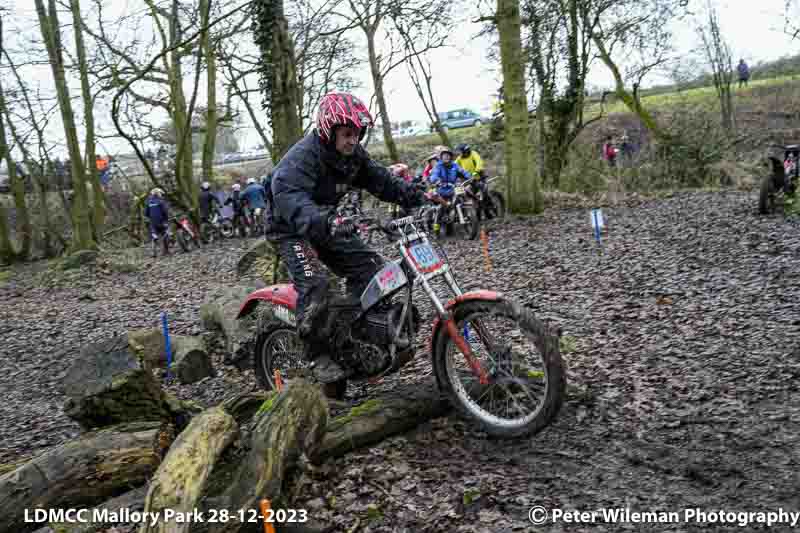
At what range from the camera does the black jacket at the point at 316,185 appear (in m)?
4.02

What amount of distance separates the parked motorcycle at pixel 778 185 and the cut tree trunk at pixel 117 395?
1014 cm

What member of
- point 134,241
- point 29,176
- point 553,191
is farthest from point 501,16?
point 29,176

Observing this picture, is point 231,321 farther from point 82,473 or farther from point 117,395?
point 82,473

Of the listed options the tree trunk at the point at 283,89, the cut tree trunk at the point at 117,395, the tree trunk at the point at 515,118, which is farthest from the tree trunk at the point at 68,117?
Result: the cut tree trunk at the point at 117,395

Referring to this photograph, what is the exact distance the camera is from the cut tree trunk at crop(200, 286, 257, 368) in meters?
6.57

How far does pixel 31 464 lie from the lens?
341 cm

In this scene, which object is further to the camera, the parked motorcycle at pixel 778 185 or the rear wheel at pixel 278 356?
the parked motorcycle at pixel 778 185

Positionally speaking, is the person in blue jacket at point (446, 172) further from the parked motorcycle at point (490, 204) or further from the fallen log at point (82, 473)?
the fallen log at point (82, 473)

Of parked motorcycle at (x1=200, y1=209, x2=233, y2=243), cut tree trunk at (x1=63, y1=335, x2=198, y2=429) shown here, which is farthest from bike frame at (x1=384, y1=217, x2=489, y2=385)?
parked motorcycle at (x1=200, y1=209, x2=233, y2=243)

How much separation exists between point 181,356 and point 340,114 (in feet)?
11.2

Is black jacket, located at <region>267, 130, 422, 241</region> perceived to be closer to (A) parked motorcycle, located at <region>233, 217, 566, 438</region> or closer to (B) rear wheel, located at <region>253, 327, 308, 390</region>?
(A) parked motorcycle, located at <region>233, 217, 566, 438</region>

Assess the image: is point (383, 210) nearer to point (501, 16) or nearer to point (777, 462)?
point (501, 16)

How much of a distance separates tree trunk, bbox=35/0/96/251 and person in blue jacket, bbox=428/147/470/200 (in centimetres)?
975

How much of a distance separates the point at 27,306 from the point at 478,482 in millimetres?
11836
